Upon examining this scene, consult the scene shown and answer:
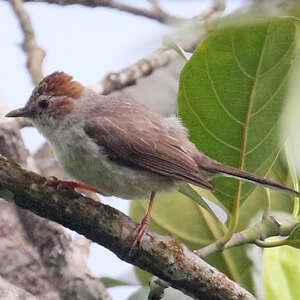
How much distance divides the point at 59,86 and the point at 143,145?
82 cm

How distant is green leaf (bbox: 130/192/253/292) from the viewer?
8.98 ft

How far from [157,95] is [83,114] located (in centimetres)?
161

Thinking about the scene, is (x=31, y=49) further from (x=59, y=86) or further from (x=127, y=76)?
(x=59, y=86)

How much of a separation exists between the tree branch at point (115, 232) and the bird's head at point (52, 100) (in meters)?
1.14

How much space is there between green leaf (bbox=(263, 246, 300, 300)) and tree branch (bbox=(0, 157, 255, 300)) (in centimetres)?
23

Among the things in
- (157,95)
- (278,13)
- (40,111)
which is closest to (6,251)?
(40,111)

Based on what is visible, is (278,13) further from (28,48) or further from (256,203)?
(28,48)

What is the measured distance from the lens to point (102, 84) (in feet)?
13.6

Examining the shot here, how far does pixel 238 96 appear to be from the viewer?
2.17 m

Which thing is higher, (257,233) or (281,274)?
(257,233)

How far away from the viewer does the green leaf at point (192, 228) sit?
274 cm

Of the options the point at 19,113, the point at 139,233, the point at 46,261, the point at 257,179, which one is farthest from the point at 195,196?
the point at 19,113

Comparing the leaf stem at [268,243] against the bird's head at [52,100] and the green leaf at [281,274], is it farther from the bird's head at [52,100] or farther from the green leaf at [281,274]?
the bird's head at [52,100]

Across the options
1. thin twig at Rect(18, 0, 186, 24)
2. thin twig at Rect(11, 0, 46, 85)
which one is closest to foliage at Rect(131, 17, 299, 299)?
thin twig at Rect(18, 0, 186, 24)
